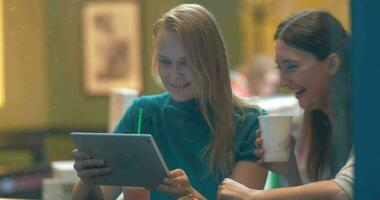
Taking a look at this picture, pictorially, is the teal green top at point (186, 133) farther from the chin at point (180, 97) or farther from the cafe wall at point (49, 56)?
the cafe wall at point (49, 56)

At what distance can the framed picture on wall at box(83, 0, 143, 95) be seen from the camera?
4.15 metres

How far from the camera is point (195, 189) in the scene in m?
2.50

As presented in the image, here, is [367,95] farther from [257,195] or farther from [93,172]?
[93,172]

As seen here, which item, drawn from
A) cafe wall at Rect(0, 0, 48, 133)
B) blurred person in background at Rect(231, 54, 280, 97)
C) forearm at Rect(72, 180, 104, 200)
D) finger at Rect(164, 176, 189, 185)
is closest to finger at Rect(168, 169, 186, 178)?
finger at Rect(164, 176, 189, 185)

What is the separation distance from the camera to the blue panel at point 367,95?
79.4 inches

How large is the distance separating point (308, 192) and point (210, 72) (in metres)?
0.44

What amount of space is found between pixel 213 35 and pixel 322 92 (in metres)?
0.34

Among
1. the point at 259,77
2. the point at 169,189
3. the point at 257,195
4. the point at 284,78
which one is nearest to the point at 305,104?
the point at 284,78

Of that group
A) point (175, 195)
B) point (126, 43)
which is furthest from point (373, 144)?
point (126, 43)

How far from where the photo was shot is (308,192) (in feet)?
7.52

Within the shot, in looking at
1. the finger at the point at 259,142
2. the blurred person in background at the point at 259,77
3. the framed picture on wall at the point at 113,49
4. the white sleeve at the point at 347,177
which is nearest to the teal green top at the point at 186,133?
the finger at the point at 259,142

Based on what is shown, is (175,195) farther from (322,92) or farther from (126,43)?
(126,43)

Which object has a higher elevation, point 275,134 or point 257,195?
point 275,134

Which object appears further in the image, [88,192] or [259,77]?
[259,77]
